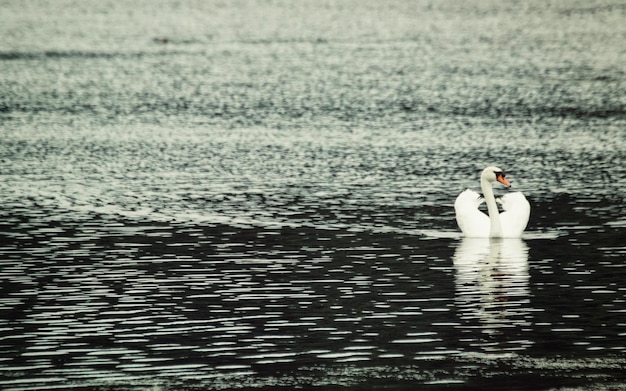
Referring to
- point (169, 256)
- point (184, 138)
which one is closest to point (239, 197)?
point (169, 256)

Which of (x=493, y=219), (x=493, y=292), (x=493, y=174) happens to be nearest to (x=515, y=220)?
(x=493, y=219)

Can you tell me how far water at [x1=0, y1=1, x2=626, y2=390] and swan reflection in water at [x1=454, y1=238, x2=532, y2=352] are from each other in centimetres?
6

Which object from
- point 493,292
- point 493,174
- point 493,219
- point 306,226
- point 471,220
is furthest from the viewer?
point 493,174

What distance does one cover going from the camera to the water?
16891mm

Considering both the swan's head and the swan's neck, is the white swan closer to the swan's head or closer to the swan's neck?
the swan's neck

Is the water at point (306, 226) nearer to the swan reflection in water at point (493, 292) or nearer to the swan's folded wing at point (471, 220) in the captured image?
the swan reflection in water at point (493, 292)

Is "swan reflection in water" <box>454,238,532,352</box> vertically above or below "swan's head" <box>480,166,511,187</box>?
below

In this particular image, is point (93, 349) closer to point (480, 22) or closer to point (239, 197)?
point (239, 197)

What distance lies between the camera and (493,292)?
20.6 m

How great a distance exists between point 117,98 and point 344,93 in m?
8.43

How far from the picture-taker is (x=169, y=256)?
23625 millimetres

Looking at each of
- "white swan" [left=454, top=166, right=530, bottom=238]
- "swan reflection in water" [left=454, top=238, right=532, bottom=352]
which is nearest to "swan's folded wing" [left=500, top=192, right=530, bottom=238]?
"white swan" [left=454, top=166, right=530, bottom=238]

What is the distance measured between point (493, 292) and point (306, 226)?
21.6ft

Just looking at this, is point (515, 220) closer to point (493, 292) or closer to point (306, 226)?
point (306, 226)
